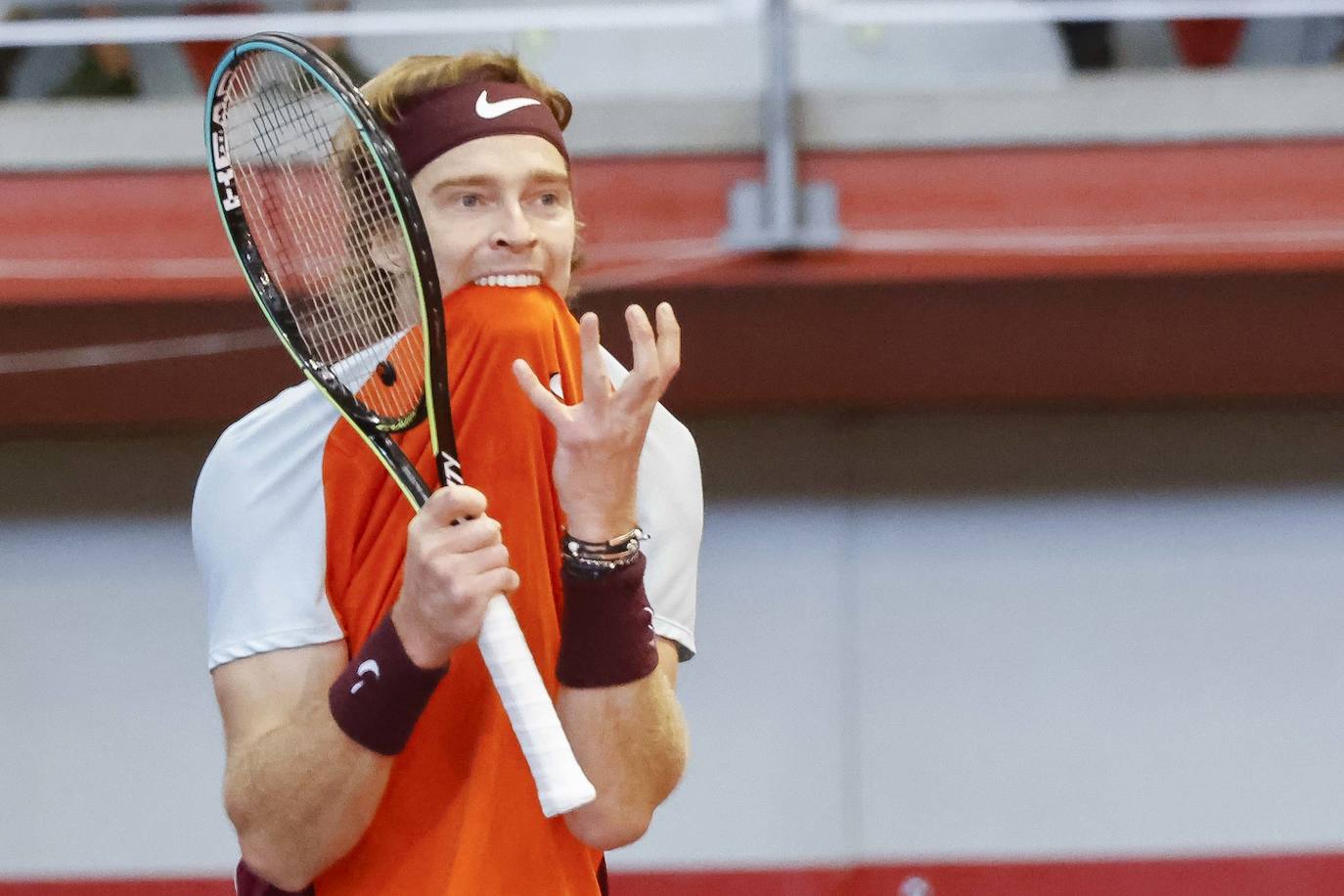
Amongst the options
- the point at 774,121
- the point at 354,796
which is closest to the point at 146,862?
the point at 774,121

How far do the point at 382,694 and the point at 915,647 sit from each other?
287cm

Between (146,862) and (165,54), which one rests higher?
(165,54)

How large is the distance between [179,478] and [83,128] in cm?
93

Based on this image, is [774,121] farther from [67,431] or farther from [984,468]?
[67,431]

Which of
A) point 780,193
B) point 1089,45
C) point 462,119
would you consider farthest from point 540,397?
point 1089,45

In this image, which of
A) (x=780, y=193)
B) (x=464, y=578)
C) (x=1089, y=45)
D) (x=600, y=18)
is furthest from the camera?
(x=1089, y=45)

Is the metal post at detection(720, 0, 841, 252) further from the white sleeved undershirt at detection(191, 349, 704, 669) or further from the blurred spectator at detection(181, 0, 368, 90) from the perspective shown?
the white sleeved undershirt at detection(191, 349, 704, 669)

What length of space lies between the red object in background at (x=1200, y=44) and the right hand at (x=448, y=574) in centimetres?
263

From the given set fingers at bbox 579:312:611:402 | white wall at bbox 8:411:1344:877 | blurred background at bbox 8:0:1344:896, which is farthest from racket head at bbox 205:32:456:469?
white wall at bbox 8:411:1344:877

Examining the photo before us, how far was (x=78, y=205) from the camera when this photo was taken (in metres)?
3.19

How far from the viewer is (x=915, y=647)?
376cm

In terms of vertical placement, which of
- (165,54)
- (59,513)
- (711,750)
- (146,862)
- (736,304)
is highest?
(165,54)

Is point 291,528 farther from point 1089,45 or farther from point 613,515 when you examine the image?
point 1089,45

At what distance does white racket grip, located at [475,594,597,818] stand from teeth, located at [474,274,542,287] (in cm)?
23
